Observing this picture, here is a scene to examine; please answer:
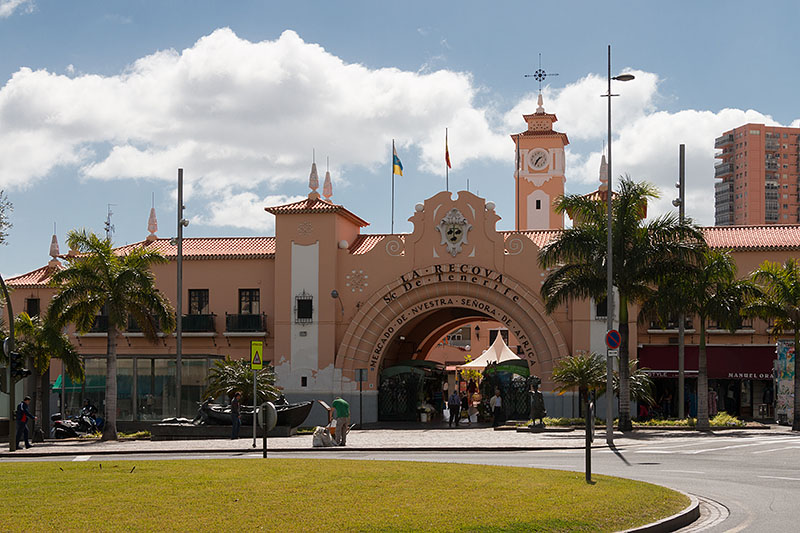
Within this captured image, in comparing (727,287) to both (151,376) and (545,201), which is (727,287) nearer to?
(151,376)

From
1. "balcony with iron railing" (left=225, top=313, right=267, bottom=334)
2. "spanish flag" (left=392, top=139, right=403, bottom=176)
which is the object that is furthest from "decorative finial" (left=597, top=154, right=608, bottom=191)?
"balcony with iron railing" (left=225, top=313, right=267, bottom=334)

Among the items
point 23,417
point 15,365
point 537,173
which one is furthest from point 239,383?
point 537,173

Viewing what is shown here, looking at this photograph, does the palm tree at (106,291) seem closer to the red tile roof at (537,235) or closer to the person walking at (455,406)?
the person walking at (455,406)

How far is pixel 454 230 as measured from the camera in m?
45.2

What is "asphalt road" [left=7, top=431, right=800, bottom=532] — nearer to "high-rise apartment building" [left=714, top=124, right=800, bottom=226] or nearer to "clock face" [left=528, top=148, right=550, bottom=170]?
"clock face" [left=528, top=148, right=550, bottom=170]

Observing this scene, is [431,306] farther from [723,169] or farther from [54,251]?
[723,169]

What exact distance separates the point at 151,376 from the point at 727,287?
74.3ft

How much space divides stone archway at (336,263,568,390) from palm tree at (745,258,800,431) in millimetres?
9903

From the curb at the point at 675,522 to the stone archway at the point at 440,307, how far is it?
29.7 metres

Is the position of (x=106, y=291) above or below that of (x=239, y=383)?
above

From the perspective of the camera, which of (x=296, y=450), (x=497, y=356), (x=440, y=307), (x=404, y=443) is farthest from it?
(x=497, y=356)

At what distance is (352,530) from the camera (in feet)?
35.6

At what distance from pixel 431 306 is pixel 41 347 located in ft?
53.9

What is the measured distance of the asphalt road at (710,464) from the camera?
13789mm
